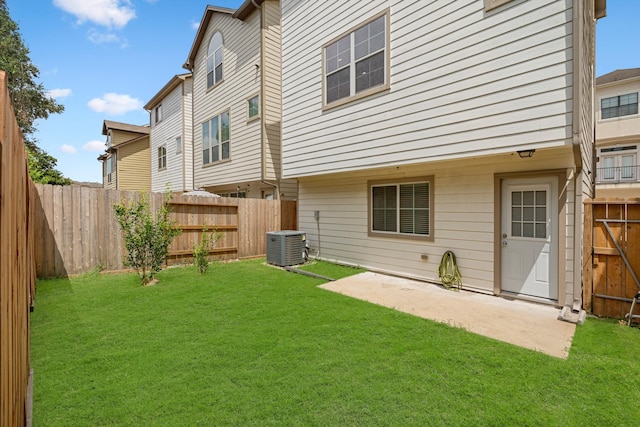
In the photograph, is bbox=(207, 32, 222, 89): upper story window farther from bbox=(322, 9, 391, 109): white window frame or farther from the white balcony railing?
the white balcony railing

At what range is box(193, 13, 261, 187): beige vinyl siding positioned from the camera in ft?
36.9

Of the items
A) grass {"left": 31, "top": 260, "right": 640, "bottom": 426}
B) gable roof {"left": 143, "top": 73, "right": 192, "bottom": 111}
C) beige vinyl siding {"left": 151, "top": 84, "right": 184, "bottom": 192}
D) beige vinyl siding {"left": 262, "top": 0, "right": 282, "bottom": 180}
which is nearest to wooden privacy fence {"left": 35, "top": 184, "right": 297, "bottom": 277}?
beige vinyl siding {"left": 262, "top": 0, "right": 282, "bottom": 180}

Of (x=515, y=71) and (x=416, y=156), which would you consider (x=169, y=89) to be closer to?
(x=416, y=156)

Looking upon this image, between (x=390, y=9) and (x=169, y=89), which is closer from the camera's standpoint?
(x=390, y=9)

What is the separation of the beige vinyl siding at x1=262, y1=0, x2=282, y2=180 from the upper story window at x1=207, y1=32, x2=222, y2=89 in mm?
3505

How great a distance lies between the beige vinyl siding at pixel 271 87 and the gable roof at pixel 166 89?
7.14 metres

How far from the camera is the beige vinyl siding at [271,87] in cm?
1078

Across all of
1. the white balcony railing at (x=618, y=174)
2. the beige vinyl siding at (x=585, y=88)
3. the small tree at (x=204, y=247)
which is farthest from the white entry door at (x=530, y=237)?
the white balcony railing at (x=618, y=174)

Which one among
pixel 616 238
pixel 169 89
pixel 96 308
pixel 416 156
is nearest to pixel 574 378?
pixel 616 238

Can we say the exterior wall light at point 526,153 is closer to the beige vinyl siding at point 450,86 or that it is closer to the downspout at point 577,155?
the beige vinyl siding at point 450,86

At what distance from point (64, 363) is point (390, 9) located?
7718mm

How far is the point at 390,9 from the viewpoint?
6.27 m

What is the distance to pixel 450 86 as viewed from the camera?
5.40m

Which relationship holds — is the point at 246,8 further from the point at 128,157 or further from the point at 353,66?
the point at 128,157
